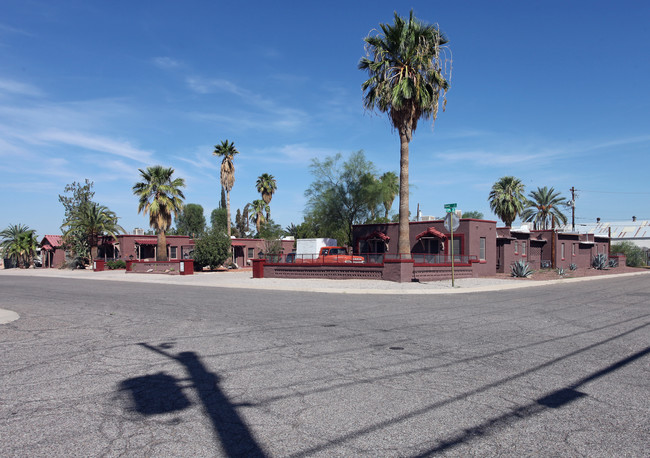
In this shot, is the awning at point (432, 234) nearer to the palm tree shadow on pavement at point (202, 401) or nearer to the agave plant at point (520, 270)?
the agave plant at point (520, 270)

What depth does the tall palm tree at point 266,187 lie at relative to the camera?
235ft

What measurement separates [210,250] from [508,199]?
3152 cm

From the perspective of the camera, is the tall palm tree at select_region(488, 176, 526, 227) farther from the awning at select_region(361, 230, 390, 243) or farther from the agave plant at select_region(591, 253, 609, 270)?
the awning at select_region(361, 230, 390, 243)

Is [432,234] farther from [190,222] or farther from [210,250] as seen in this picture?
[190,222]

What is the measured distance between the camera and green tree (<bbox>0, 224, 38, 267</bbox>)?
55.2 meters

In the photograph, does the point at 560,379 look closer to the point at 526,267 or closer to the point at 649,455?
the point at 649,455

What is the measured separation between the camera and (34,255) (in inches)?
2296

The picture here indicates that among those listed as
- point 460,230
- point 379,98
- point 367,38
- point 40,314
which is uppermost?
point 367,38

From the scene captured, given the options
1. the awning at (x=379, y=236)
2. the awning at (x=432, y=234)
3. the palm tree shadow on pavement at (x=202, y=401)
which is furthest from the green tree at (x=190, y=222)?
the palm tree shadow on pavement at (x=202, y=401)

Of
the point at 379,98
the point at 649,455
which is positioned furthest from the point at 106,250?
→ the point at 649,455

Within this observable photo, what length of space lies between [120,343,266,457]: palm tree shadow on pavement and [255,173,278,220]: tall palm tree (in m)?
65.3

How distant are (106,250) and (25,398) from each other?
5054 cm

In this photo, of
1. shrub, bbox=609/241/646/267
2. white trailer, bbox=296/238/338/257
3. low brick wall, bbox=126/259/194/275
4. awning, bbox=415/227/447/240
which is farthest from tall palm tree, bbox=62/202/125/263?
shrub, bbox=609/241/646/267

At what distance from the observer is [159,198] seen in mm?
42750
